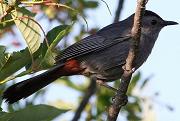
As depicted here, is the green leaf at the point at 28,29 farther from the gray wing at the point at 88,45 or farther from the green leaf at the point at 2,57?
the gray wing at the point at 88,45

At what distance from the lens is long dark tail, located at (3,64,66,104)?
125 inches

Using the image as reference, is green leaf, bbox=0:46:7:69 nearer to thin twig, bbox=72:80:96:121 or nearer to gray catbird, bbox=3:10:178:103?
thin twig, bbox=72:80:96:121

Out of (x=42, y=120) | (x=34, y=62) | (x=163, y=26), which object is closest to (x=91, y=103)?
(x=163, y=26)

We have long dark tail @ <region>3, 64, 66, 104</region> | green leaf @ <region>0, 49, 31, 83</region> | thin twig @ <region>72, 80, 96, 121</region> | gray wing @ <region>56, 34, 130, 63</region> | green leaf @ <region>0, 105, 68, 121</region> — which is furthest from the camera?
gray wing @ <region>56, 34, 130, 63</region>

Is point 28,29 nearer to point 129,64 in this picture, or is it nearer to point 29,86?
point 129,64

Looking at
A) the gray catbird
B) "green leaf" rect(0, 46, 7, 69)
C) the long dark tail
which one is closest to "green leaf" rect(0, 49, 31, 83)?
"green leaf" rect(0, 46, 7, 69)

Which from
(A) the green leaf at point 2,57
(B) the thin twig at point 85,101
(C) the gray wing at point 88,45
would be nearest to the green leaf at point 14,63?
(A) the green leaf at point 2,57

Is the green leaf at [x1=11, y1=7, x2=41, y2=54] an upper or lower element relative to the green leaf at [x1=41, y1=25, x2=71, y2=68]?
upper

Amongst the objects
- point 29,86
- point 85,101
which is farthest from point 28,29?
point 85,101

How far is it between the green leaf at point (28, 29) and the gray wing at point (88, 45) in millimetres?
2067

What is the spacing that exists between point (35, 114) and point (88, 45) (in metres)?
2.95

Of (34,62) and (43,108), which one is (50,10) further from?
(43,108)

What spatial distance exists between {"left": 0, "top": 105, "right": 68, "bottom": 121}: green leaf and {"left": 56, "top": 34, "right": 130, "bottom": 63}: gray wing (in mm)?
2388

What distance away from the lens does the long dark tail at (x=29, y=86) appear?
3.18 m
